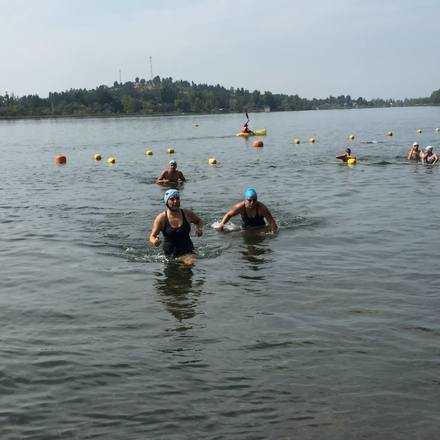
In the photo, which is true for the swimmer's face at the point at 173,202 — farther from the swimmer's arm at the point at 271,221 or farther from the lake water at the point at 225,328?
the swimmer's arm at the point at 271,221

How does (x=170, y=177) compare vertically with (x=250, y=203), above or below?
above

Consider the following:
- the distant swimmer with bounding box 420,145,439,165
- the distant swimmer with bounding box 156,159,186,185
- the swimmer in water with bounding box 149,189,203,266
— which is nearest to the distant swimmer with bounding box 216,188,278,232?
the swimmer in water with bounding box 149,189,203,266

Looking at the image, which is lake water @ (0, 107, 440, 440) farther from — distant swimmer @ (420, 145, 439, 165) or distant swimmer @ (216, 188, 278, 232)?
distant swimmer @ (420, 145, 439, 165)

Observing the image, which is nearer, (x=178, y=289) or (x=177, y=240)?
(x=178, y=289)

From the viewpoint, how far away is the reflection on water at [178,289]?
30.3 feet

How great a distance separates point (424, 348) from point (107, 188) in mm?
18579

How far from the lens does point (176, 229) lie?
11867 millimetres

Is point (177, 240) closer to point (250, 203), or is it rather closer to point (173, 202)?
point (173, 202)

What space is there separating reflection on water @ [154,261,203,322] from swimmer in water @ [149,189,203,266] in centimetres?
26

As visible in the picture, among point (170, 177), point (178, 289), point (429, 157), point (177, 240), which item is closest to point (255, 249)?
point (177, 240)

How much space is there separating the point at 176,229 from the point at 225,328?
12.7 feet

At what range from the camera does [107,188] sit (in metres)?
24.3

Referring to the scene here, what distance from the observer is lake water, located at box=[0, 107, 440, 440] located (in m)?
6.05

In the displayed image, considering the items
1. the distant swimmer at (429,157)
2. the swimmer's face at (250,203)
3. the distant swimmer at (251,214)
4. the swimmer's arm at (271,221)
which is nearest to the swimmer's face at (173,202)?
the distant swimmer at (251,214)
